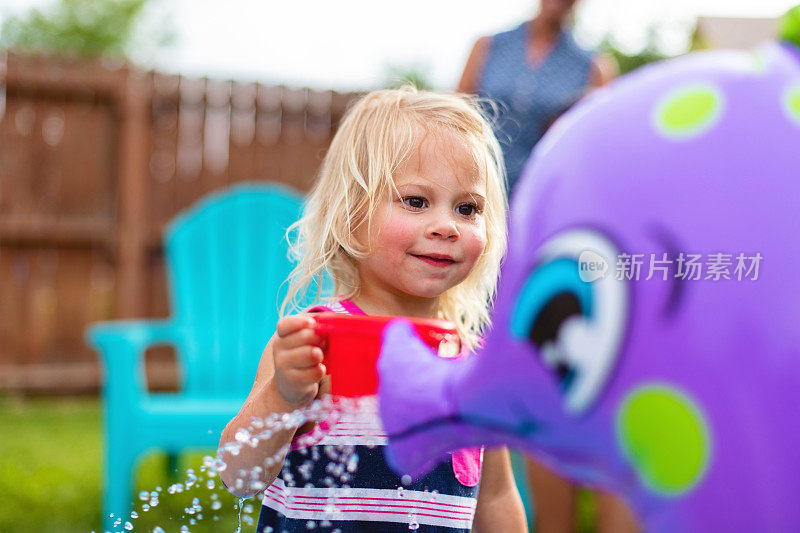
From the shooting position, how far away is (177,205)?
5.96 meters

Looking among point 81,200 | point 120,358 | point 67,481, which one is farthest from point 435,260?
point 81,200

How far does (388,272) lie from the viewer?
1259 millimetres

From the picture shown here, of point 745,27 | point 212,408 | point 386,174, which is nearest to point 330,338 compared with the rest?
point 386,174

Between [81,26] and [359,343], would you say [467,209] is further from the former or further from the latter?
[81,26]

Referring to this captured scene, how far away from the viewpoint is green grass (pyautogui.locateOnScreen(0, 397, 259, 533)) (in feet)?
9.20

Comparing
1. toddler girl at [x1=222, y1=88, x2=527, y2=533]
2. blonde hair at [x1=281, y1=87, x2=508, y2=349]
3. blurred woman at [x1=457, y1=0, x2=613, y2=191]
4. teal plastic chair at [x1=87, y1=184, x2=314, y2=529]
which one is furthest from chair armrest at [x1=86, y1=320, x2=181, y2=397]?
toddler girl at [x1=222, y1=88, x2=527, y2=533]

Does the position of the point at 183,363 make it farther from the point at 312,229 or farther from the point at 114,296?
the point at 114,296

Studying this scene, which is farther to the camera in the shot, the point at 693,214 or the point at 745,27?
the point at 745,27

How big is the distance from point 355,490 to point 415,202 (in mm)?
414

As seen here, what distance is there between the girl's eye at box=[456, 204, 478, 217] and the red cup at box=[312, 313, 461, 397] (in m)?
0.36

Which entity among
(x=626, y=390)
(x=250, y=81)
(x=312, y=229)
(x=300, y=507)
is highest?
(x=250, y=81)

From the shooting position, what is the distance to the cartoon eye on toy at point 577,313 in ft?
2.02

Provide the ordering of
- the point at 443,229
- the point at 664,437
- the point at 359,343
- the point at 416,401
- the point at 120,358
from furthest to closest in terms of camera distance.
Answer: the point at 120,358
the point at 443,229
the point at 359,343
the point at 416,401
the point at 664,437

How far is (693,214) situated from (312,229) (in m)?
0.90
